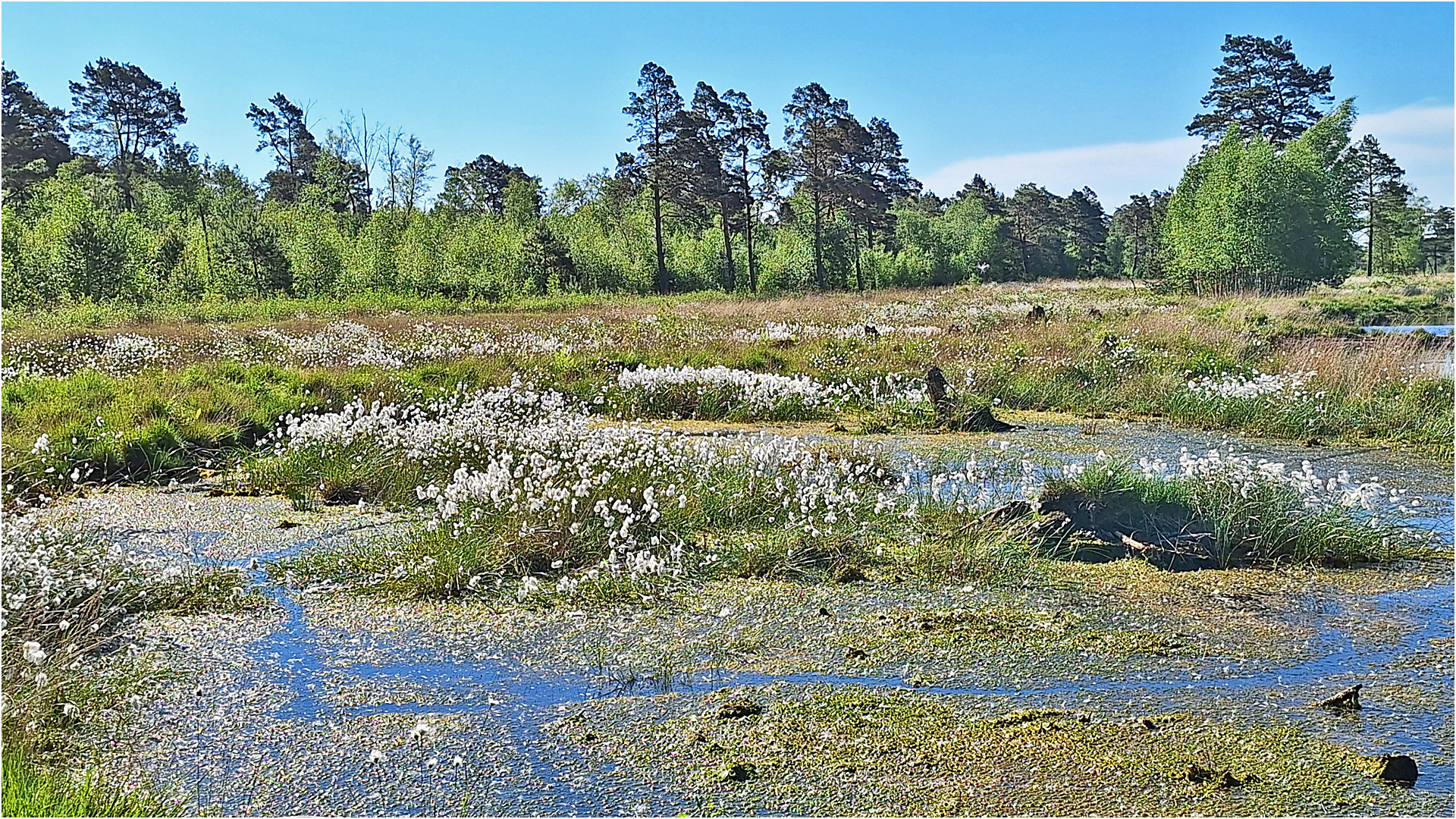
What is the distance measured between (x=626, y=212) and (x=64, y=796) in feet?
186

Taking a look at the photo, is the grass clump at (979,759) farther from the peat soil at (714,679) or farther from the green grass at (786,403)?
the green grass at (786,403)

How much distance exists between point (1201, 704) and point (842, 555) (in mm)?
2488

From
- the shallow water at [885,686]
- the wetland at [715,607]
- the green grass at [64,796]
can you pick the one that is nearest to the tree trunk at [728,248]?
the wetland at [715,607]

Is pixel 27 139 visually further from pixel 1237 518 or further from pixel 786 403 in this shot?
pixel 1237 518

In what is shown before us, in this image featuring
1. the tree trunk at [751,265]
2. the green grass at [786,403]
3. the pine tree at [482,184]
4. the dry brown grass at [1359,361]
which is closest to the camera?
the green grass at [786,403]

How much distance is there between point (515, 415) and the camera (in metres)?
10.8

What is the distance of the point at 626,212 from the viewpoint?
→ 58531 millimetres

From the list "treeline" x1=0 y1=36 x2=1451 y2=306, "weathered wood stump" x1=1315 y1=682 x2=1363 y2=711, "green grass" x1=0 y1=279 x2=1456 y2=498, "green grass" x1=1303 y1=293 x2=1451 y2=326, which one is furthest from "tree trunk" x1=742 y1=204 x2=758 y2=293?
"weathered wood stump" x1=1315 y1=682 x2=1363 y2=711

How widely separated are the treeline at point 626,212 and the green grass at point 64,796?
32.9 meters

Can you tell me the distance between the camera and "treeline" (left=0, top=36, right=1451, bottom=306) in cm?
3969

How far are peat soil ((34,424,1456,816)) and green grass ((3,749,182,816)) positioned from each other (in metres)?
0.15

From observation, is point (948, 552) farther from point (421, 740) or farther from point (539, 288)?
point (539, 288)

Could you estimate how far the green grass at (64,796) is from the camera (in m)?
3.10

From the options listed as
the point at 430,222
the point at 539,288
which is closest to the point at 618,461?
the point at 539,288
